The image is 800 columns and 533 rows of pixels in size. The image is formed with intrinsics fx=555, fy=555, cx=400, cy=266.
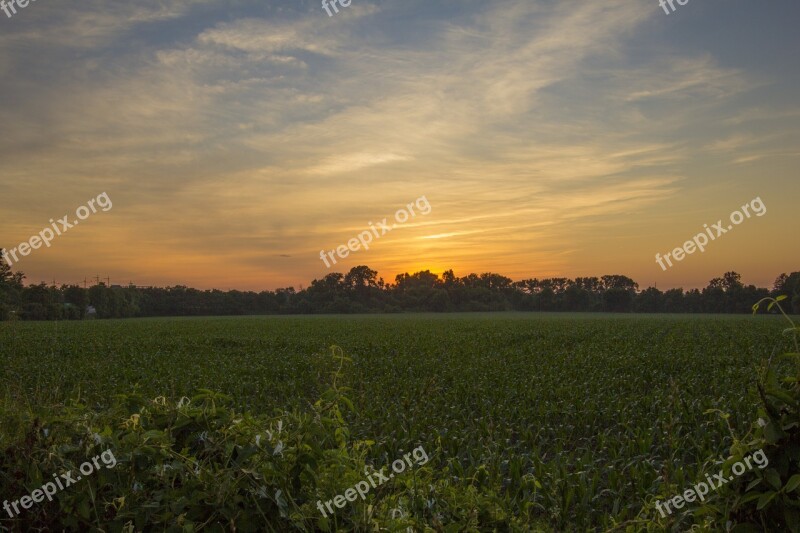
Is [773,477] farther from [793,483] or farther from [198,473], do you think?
[198,473]

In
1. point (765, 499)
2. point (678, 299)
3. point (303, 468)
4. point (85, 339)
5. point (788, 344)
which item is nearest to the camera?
point (765, 499)

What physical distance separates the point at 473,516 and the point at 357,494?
71 cm

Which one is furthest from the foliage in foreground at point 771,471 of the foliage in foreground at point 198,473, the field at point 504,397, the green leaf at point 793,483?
the foliage in foreground at point 198,473

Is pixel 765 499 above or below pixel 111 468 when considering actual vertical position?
below

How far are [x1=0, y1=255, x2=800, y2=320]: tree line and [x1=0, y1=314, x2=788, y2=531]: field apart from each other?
9226cm

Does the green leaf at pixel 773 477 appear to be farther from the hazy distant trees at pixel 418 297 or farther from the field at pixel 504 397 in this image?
the hazy distant trees at pixel 418 297

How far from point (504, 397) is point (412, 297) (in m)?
139

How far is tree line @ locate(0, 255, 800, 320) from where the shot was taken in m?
118

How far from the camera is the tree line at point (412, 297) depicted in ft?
389

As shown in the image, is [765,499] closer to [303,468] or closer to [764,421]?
[764,421]

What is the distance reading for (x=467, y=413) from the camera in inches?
533

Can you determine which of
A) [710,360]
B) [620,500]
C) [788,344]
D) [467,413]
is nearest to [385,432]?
[467,413]

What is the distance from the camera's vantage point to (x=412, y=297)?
506 ft

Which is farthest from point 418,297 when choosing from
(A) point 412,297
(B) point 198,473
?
(B) point 198,473
